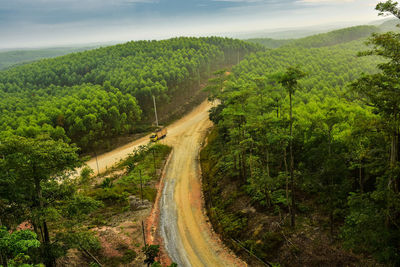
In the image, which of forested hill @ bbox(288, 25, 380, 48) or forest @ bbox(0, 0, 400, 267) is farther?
forested hill @ bbox(288, 25, 380, 48)

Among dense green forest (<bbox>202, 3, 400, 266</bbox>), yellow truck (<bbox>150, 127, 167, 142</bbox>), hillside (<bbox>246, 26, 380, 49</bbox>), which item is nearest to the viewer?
dense green forest (<bbox>202, 3, 400, 266</bbox>)

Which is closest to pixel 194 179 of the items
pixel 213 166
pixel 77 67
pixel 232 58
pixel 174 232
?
pixel 213 166

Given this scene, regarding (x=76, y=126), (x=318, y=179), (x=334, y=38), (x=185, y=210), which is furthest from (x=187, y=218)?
(x=334, y=38)

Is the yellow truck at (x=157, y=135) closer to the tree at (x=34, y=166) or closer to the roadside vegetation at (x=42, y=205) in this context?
the roadside vegetation at (x=42, y=205)

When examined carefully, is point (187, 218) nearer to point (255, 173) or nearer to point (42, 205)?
point (255, 173)

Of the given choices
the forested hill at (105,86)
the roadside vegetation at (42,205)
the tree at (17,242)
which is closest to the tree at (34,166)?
the roadside vegetation at (42,205)

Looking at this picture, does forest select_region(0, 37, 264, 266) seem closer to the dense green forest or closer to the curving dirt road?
the curving dirt road

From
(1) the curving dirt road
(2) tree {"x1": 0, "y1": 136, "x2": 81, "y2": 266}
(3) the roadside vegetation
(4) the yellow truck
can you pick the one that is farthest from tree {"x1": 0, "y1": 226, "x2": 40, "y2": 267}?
(4) the yellow truck
